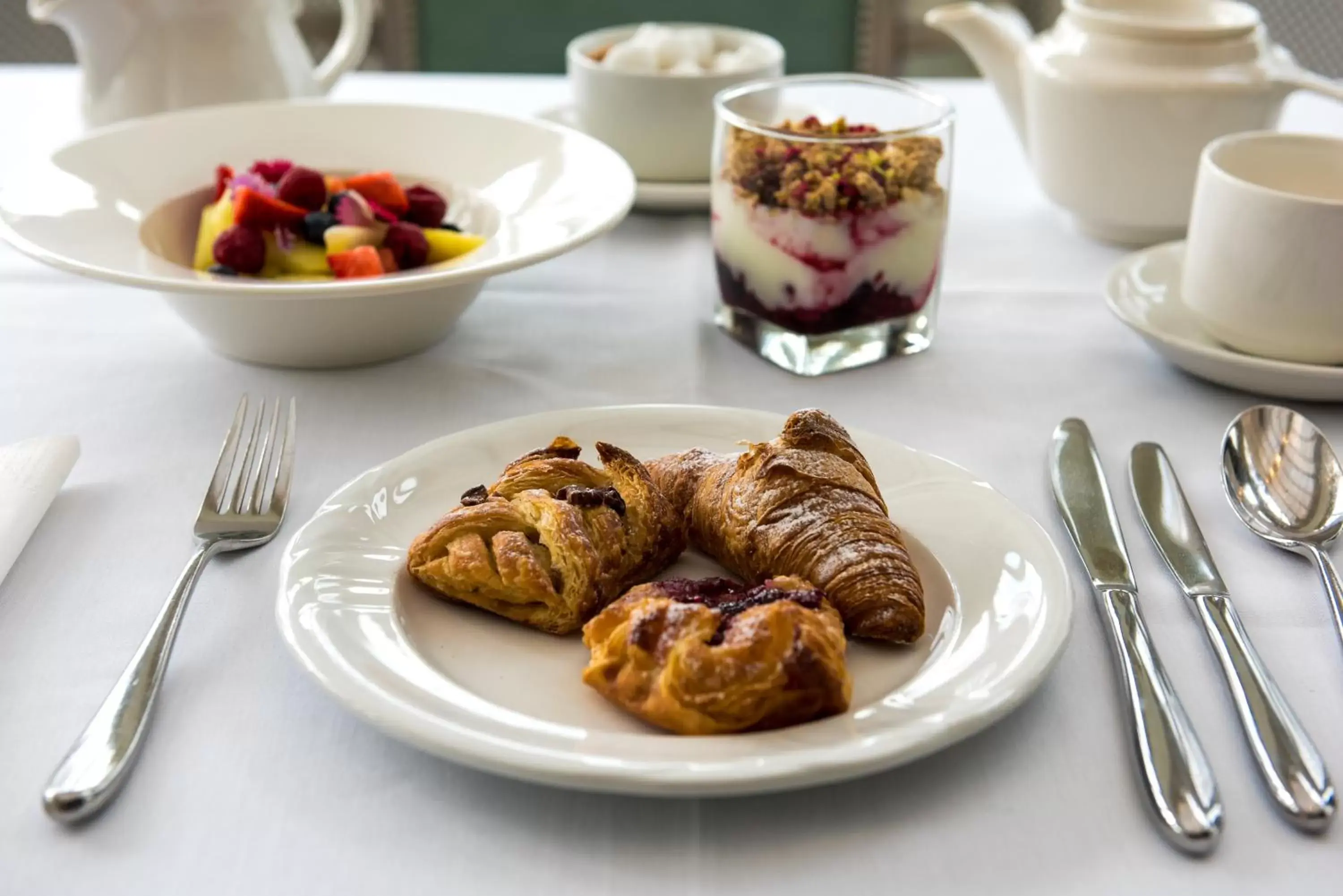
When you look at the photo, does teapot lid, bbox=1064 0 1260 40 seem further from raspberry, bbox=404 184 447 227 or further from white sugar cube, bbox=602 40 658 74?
raspberry, bbox=404 184 447 227

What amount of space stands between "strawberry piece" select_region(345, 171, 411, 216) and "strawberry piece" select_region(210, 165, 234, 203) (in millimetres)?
121

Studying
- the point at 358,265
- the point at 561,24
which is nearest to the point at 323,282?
the point at 358,265

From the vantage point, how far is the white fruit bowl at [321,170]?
962mm

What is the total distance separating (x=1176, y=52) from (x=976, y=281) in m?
0.28

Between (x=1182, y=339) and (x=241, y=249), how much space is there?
76 cm

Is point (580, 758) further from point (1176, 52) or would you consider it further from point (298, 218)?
point (1176, 52)

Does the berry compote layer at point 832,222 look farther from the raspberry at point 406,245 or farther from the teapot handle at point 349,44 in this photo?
the teapot handle at point 349,44

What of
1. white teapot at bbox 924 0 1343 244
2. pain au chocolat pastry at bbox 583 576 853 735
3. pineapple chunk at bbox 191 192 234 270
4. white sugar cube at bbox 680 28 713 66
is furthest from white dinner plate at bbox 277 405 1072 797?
white sugar cube at bbox 680 28 713 66

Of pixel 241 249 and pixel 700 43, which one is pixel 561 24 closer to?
pixel 700 43

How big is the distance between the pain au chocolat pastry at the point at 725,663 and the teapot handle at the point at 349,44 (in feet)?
3.54

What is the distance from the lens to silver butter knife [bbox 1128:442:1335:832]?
1.89 feet

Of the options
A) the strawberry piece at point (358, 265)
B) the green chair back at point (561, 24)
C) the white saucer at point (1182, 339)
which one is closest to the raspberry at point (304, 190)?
the strawberry piece at point (358, 265)

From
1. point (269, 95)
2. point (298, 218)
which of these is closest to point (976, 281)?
point (298, 218)

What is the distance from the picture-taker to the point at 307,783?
1.96ft
